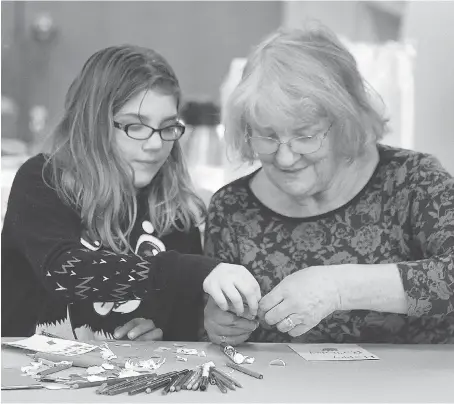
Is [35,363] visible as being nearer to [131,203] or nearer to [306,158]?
Result: [131,203]

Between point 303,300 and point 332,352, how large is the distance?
0.13 metres

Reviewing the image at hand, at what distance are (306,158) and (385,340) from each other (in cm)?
41

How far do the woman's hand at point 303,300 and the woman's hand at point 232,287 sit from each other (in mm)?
35

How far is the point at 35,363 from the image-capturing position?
3.68 feet

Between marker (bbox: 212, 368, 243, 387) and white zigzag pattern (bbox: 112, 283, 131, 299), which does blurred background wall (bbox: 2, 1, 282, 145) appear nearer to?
white zigzag pattern (bbox: 112, 283, 131, 299)

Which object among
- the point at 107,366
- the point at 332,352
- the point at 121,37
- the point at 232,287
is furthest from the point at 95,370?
the point at 121,37

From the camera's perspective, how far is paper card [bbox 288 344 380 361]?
1209 mm

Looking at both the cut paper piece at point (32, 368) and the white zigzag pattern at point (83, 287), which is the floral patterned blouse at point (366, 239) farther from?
the cut paper piece at point (32, 368)

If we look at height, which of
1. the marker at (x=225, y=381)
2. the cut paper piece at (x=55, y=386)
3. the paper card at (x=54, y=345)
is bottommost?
the paper card at (x=54, y=345)

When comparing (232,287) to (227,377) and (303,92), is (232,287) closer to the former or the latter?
(227,377)

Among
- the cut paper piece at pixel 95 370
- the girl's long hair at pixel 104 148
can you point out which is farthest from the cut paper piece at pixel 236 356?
the girl's long hair at pixel 104 148

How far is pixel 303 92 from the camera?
4.49 feet

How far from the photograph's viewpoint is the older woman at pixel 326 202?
4.31 feet

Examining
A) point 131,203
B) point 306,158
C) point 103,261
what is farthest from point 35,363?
point 306,158
